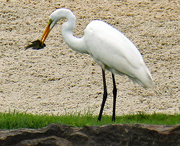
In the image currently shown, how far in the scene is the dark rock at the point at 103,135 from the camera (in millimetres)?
3629

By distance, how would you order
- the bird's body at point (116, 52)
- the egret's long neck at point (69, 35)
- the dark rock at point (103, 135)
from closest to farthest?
1. the dark rock at point (103, 135)
2. the bird's body at point (116, 52)
3. the egret's long neck at point (69, 35)

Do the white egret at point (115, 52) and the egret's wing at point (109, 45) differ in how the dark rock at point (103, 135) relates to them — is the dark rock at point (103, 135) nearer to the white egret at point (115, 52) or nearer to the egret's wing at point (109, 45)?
the white egret at point (115, 52)

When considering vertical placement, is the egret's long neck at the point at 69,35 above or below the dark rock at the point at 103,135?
above

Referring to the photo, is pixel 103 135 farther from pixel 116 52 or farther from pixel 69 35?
pixel 69 35

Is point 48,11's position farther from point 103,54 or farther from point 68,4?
point 103,54

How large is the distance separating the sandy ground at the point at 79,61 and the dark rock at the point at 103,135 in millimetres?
3349

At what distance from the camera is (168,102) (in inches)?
296

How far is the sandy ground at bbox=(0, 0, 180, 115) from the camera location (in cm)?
745

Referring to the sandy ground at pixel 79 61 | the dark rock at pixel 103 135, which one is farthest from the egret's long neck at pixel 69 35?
the dark rock at pixel 103 135

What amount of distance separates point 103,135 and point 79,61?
496cm

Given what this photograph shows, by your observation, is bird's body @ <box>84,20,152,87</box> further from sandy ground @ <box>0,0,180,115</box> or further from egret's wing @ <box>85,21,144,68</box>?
sandy ground @ <box>0,0,180,115</box>

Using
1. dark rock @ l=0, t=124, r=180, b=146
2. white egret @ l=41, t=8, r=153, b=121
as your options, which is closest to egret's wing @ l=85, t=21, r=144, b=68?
white egret @ l=41, t=8, r=153, b=121

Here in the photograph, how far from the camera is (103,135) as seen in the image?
3674 mm

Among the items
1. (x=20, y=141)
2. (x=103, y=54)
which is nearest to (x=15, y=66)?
(x=103, y=54)
